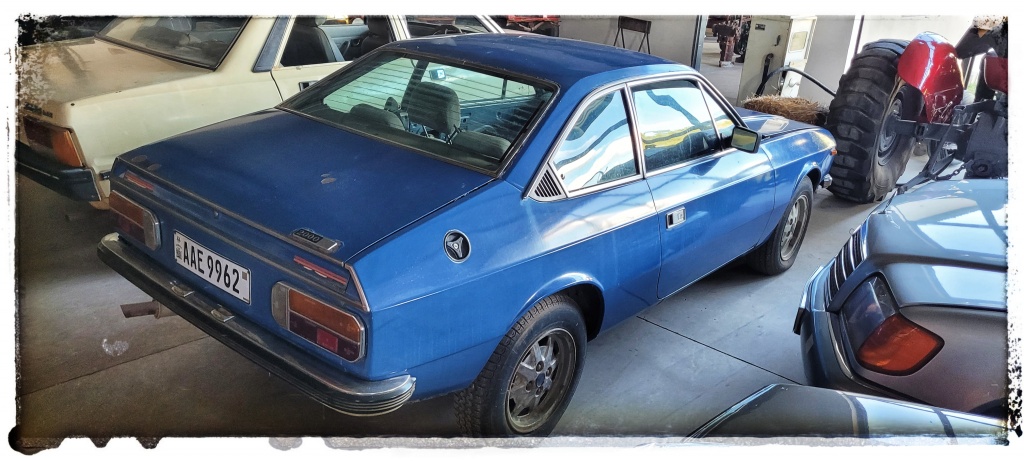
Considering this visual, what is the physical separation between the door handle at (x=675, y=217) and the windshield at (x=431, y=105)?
68cm

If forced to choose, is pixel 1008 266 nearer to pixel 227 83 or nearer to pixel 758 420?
pixel 758 420

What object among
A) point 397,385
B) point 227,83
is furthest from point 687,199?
point 227,83

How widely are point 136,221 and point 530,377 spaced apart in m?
1.48

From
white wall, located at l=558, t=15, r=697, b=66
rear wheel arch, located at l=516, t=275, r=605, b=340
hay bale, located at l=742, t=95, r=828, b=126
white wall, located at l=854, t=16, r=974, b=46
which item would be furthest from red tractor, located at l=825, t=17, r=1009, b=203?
white wall, located at l=558, t=15, r=697, b=66

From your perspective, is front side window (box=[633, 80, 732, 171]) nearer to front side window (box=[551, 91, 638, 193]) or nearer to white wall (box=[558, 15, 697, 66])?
front side window (box=[551, 91, 638, 193])

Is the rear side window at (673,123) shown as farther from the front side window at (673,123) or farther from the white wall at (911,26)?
the white wall at (911,26)

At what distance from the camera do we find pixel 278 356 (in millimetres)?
2059

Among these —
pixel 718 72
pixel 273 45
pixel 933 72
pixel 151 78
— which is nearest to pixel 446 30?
pixel 273 45

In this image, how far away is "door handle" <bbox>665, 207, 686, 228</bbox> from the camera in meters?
2.79

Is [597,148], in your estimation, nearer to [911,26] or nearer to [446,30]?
[446,30]

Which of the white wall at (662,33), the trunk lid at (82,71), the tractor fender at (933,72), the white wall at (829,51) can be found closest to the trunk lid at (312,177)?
the trunk lid at (82,71)

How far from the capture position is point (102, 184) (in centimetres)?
337

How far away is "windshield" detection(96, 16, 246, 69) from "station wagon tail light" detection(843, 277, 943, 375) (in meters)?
3.21

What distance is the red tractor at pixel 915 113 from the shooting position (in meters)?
4.69
